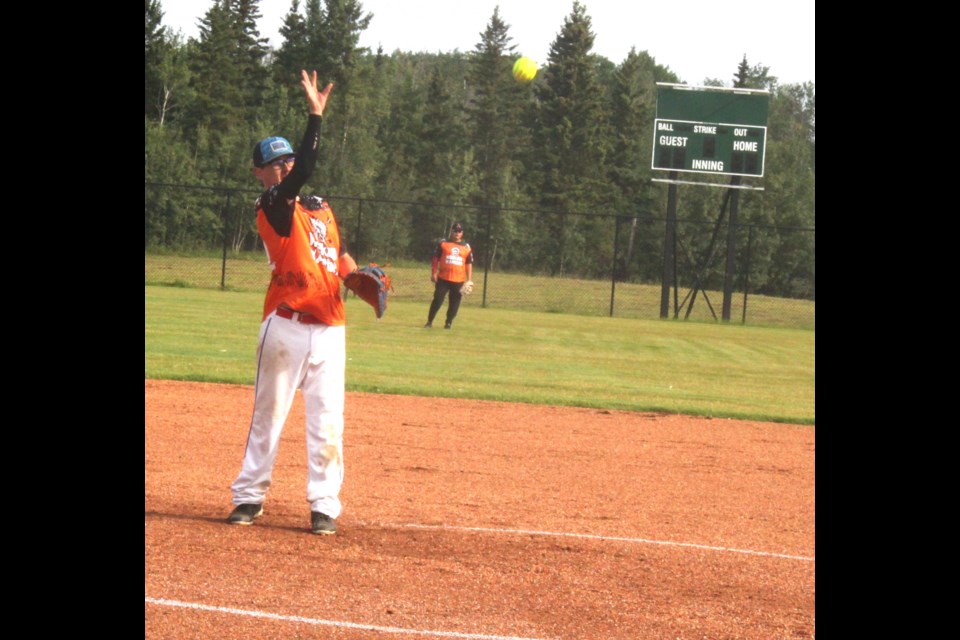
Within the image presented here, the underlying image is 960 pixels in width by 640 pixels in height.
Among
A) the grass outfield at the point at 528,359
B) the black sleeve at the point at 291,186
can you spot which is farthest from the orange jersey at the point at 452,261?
the black sleeve at the point at 291,186

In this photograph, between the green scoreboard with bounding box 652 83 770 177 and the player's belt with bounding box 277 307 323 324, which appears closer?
the player's belt with bounding box 277 307 323 324

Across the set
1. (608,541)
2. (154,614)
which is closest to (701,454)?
(608,541)

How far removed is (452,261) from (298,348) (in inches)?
599

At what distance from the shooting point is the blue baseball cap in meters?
5.83

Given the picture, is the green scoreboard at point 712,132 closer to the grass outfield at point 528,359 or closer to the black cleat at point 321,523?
the grass outfield at point 528,359

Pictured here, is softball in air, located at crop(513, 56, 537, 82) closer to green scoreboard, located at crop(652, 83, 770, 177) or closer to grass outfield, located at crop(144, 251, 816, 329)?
green scoreboard, located at crop(652, 83, 770, 177)

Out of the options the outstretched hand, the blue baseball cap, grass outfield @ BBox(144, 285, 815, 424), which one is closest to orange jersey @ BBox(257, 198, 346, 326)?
the blue baseball cap

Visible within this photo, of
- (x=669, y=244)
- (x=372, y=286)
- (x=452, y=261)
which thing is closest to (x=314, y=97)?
(x=372, y=286)

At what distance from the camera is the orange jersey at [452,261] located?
68.2ft

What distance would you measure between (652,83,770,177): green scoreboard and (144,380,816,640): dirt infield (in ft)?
63.6

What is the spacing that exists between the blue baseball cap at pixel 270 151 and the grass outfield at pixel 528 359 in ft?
22.4

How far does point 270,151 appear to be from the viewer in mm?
5844
